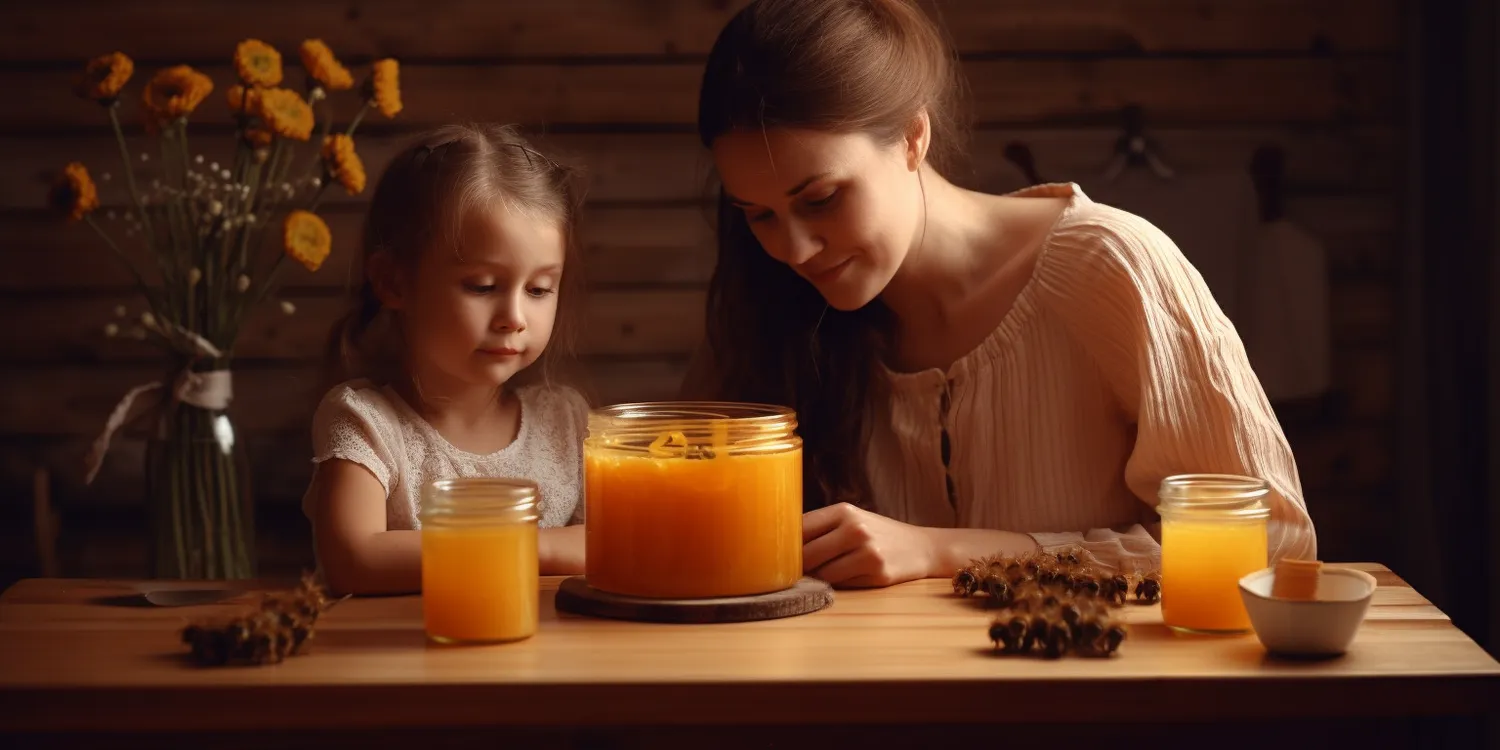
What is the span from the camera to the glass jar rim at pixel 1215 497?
42.8 inches

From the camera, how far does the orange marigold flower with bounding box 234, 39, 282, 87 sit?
195cm

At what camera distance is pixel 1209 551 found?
1.07 metres

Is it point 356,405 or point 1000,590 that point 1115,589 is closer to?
point 1000,590

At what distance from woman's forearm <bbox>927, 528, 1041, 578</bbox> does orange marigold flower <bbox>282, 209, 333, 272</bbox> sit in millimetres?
997

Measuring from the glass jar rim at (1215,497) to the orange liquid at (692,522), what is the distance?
28 cm

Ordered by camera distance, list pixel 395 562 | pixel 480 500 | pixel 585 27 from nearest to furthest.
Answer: pixel 480 500 → pixel 395 562 → pixel 585 27

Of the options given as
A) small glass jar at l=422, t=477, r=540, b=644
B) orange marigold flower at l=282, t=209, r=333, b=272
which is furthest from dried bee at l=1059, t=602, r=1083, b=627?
orange marigold flower at l=282, t=209, r=333, b=272

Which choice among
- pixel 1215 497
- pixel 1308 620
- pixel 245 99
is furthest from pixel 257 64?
pixel 1308 620

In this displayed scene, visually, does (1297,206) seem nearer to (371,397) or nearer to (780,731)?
(371,397)

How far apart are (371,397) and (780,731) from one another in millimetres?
733

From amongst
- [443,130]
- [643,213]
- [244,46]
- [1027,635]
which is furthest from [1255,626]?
[643,213]

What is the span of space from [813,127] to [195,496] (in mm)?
1013

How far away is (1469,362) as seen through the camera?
251 cm

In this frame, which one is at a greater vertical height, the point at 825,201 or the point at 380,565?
the point at 825,201
